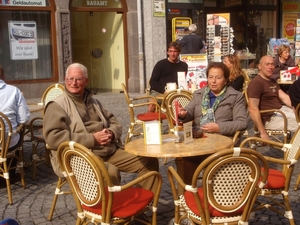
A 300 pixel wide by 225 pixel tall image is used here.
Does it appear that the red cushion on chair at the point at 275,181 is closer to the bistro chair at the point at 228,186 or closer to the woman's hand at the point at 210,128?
the bistro chair at the point at 228,186

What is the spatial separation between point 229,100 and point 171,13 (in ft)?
33.2

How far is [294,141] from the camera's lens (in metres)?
3.94

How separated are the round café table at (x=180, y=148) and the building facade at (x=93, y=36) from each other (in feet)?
28.8

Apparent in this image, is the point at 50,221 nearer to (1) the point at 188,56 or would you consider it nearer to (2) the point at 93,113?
(2) the point at 93,113

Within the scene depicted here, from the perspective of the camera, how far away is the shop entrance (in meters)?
14.1

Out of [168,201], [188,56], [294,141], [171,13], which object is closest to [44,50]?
[171,13]

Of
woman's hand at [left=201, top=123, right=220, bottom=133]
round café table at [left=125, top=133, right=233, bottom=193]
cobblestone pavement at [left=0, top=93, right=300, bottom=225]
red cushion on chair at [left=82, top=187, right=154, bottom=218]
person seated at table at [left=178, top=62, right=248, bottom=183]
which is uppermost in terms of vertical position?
person seated at table at [left=178, top=62, right=248, bottom=183]

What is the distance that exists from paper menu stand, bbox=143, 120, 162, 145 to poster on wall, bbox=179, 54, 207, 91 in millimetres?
3743

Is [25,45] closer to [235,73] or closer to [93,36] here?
[93,36]

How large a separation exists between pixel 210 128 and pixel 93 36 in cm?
1058

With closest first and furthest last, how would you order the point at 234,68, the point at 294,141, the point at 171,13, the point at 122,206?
the point at 122,206 < the point at 294,141 < the point at 234,68 < the point at 171,13

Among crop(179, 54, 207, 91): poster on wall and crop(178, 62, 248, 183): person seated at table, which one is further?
crop(179, 54, 207, 91): poster on wall

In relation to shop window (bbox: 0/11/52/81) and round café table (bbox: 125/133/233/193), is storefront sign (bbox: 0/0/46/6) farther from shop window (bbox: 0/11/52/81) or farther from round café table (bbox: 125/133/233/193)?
round café table (bbox: 125/133/233/193)

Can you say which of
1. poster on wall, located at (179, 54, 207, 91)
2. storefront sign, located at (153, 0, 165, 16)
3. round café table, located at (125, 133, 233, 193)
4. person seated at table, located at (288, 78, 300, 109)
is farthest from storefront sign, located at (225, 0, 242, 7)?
round café table, located at (125, 133, 233, 193)
